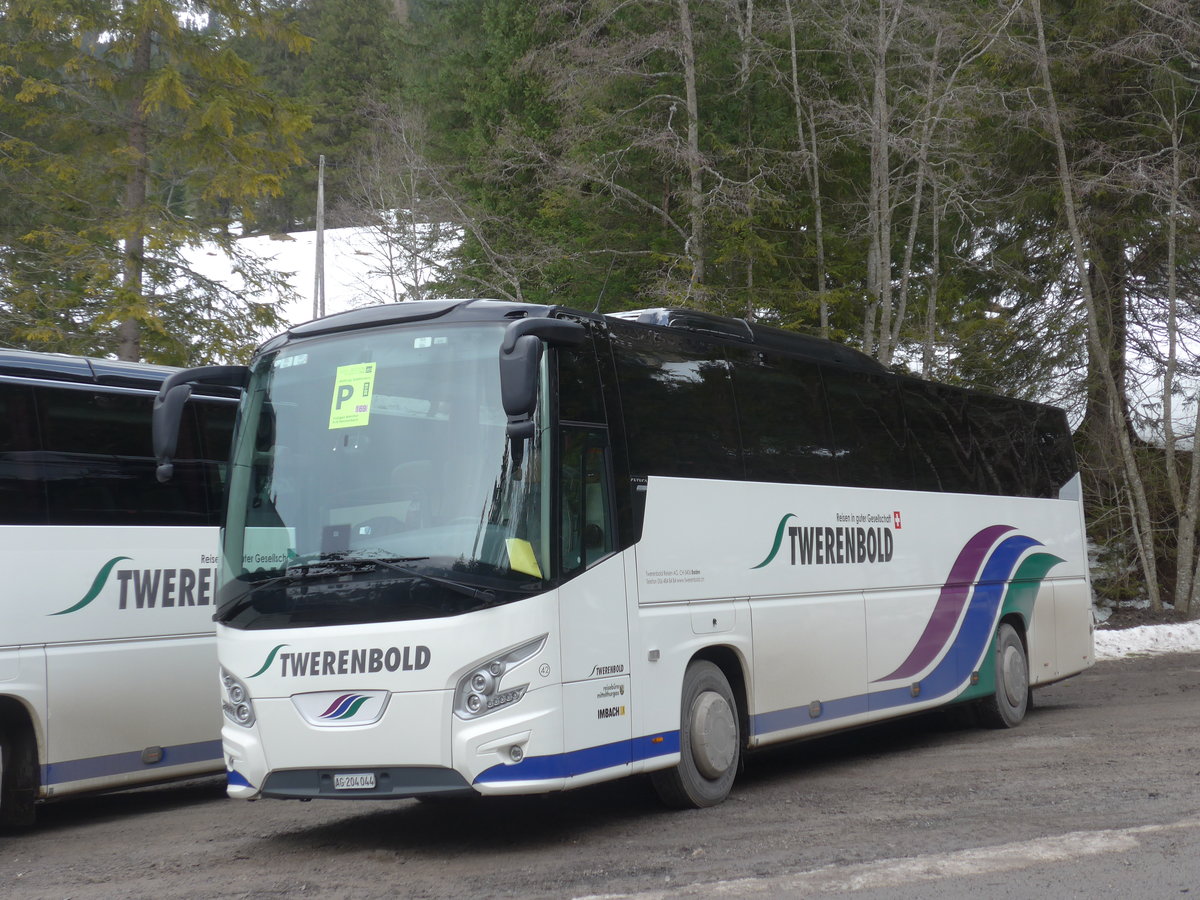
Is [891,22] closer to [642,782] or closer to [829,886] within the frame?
[642,782]

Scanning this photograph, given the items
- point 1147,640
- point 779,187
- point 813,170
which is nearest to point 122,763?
point 1147,640

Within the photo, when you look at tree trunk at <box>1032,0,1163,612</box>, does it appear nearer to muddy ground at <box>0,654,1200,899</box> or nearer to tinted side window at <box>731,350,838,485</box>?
muddy ground at <box>0,654,1200,899</box>

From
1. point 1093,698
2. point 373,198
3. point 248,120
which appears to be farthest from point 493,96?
point 1093,698

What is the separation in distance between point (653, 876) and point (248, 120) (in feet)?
53.9

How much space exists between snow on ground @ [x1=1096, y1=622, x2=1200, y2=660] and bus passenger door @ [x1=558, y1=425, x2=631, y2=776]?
48.8ft

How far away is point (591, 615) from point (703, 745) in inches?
62.5

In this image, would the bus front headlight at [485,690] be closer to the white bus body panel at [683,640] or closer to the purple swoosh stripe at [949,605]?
the white bus body panel at [683,640]

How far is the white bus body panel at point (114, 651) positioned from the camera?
900 cm

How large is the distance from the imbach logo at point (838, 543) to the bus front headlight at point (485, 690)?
2.88m

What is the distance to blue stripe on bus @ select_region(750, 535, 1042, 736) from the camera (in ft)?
32.2

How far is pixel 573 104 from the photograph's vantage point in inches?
898

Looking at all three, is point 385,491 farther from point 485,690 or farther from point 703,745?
point 703,745

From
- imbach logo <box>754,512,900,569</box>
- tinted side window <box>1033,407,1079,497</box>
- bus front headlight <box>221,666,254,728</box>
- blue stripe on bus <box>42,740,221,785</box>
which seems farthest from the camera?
tinted side window <box>1033,407,1079,497</box>

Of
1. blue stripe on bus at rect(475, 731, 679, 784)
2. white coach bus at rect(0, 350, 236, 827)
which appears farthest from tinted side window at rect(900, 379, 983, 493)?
white coach bus at rect(0, 350, 236, 827)
